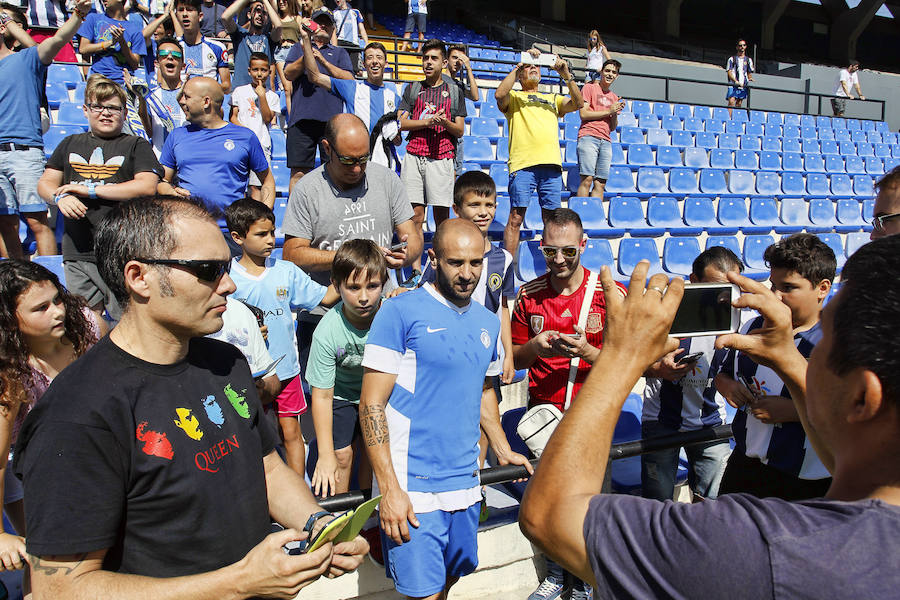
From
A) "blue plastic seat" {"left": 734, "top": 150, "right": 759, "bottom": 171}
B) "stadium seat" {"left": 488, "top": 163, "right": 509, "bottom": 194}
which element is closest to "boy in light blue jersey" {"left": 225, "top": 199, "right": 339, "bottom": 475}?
"stadium seat" {"left": 488, "top": 163, "right": 509, "bottom": 194}

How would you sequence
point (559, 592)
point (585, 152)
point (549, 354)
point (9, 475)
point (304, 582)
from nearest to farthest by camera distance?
point (304, 582) → point (9, 475) → point (549, 354) → point (559, 592) → point (585, 152)

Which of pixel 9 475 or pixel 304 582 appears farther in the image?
pixel 9 475

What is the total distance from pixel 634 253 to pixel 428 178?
10.3 feet

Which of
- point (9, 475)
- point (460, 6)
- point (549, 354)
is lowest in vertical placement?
point (9, 475)

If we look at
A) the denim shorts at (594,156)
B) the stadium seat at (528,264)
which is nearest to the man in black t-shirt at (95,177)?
the stadium seat at (528,264)

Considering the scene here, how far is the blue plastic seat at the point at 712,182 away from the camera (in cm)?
997

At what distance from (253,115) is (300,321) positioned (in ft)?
11.5

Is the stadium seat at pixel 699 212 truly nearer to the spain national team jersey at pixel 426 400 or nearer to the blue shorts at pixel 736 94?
the spain national team jersey at pixel 426 400

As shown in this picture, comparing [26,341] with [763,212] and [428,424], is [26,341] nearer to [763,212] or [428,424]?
[428,424]

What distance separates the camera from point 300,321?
360cm

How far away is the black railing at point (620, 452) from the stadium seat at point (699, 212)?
6.54 m

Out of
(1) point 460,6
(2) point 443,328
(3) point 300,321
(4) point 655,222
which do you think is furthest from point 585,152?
(1) point 460,6

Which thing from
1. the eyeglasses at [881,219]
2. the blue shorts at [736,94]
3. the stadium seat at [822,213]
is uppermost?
the blue shorts at [736,94]

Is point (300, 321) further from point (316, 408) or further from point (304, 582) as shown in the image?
point (304, 582)
